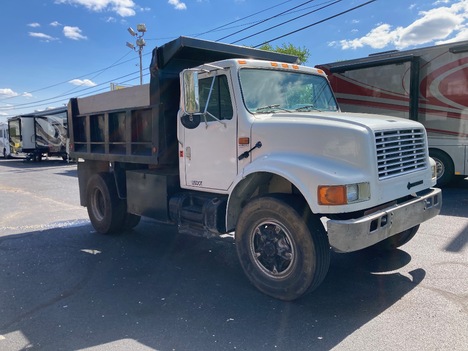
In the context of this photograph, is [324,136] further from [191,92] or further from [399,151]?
[191,92]

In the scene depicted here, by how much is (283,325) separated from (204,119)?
247 centimetres

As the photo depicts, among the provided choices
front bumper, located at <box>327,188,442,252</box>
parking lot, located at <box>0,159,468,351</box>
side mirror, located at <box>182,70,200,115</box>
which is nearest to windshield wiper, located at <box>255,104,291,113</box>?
side mirror, located at <box>182,70,200,115</box>

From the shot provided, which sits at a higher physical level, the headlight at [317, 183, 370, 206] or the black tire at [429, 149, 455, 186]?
the headlight at [317, 183, 370, 206]

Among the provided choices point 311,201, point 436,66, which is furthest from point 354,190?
point 436,66

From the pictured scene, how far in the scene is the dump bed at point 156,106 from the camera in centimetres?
534

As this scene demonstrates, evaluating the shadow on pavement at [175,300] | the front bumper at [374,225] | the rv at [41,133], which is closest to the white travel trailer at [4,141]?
the rv at [41,133]

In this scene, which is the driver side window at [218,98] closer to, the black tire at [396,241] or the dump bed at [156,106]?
the dump bed at [156,106]

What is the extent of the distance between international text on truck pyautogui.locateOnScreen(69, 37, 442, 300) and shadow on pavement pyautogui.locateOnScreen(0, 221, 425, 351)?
0.38 metres

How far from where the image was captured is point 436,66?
984 centimetres

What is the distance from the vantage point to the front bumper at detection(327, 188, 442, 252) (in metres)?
3.48

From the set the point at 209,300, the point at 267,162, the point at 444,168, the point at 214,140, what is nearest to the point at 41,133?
the point at 444,168

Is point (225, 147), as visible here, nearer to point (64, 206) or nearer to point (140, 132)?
point (140, 132)

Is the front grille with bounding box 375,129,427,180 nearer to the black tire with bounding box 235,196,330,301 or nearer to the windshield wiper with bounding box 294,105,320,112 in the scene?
the black tire with bounding box 235,196,330,301

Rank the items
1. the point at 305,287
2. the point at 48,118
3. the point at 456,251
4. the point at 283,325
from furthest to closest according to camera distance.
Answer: the point at 48,118, the point at 456,251, the point at 305,287, the point at 283,325
